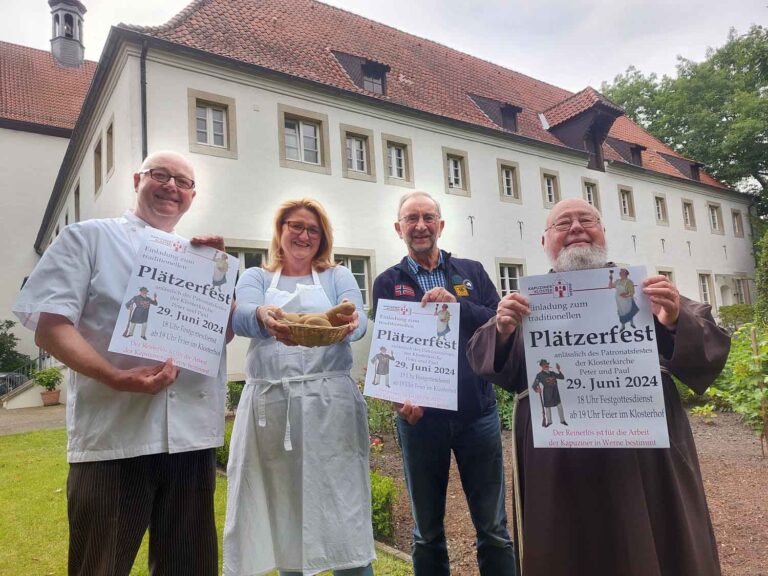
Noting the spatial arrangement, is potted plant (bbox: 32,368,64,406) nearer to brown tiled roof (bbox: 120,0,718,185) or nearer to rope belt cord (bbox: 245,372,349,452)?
brown tiled roof (bbox: 120,0,718,185)

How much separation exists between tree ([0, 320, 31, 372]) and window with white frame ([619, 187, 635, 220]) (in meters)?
25.8

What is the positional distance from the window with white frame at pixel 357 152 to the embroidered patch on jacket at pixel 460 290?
38.1 ft

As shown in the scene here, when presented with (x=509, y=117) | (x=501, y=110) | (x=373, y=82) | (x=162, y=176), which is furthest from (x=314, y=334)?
(x=509, y=117)

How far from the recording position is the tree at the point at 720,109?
2936 centimetres

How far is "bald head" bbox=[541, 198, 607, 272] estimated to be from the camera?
219cm

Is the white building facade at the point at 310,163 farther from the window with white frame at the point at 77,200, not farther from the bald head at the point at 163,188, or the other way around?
the bald head at the point at 163,188

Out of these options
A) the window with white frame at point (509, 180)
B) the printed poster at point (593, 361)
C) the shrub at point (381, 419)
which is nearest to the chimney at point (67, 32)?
the window with white frame at point (509, 180)

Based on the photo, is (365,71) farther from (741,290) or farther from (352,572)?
(741,290)

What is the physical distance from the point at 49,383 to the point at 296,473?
16326 mm

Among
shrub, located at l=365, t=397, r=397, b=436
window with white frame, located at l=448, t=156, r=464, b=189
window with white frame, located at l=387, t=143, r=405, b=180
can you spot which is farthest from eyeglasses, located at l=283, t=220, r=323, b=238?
Answer: window with white frame, located at l=448, t=156, r=464, b=189

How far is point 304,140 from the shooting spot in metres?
13.6

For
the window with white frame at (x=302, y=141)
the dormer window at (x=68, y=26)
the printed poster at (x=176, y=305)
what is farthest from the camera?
the dormer window at (x=68, y=26)

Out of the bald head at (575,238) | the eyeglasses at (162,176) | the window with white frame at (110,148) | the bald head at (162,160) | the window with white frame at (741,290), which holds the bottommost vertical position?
the bald head at (575,238)

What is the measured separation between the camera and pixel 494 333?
2.15m
